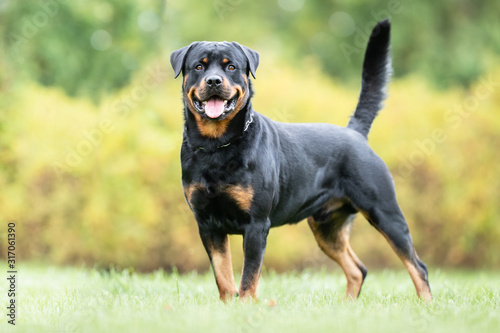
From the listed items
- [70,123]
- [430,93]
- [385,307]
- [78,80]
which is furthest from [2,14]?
[385,307]

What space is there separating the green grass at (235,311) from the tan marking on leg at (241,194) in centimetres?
69

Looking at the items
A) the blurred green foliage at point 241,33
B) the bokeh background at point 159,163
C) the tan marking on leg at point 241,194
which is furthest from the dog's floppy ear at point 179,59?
the blurred green foliage at point 241,33

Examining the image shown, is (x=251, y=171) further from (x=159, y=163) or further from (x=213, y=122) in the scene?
(x=159, y=163)

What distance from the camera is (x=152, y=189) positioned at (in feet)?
35.0

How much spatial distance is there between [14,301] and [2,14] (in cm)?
1165

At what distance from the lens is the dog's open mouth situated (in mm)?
4141

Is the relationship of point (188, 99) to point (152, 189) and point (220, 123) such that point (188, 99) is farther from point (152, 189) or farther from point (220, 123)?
point (152, 189)

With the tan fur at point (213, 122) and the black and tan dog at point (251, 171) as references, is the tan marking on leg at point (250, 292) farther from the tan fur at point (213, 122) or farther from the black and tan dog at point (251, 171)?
the tan fur at point (213, 122)

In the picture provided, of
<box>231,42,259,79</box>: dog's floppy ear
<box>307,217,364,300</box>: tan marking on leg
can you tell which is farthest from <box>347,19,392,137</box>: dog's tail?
<box>231,42,259,79</box>: dog's floppy ear

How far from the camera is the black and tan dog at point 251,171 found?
416 centimetres

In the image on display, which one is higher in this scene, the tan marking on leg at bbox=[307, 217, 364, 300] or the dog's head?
the dog's head

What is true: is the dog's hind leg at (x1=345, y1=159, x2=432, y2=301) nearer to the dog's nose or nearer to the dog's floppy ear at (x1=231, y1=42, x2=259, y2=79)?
the dog's floppy ear at (x1=231, y1=42, x2=259, y2=79)

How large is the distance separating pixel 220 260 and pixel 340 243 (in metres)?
1.41

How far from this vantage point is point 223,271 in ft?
14.3
